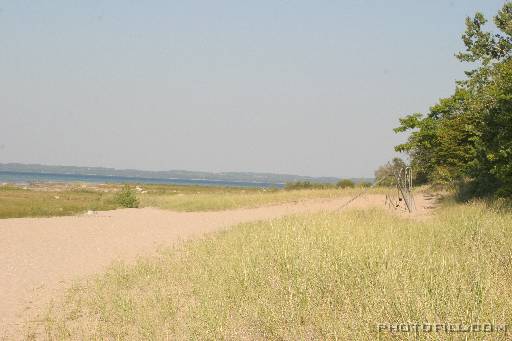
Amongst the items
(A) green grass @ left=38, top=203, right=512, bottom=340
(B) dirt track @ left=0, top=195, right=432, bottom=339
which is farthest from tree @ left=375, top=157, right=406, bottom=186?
(A) green grass @ left=38, top=203, right=512, bottom=340

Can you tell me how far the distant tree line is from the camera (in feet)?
57.8

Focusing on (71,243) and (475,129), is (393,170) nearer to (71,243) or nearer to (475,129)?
(475,129)

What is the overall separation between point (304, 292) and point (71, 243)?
13.0 metres

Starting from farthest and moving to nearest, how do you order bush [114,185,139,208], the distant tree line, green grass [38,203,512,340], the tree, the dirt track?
bush [114,185,139,208], the tree, the distant tree line, the dirt track, green grass [38,203,512,340]

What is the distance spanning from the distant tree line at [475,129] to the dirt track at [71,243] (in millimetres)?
4869

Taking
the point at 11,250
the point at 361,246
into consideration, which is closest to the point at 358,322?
the point at 361,246

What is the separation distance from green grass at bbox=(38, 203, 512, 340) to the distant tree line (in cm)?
731

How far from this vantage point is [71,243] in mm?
17750

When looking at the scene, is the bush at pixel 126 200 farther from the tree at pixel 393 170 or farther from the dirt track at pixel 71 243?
the tree at pixel 393 170

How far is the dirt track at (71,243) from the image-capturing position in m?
10.4

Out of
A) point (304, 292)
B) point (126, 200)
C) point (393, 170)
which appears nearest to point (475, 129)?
point (393, 170)

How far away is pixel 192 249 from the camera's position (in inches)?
536

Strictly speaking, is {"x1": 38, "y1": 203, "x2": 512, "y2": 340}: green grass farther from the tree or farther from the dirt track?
the tree

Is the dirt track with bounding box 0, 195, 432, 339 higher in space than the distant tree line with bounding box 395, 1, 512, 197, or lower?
lower
